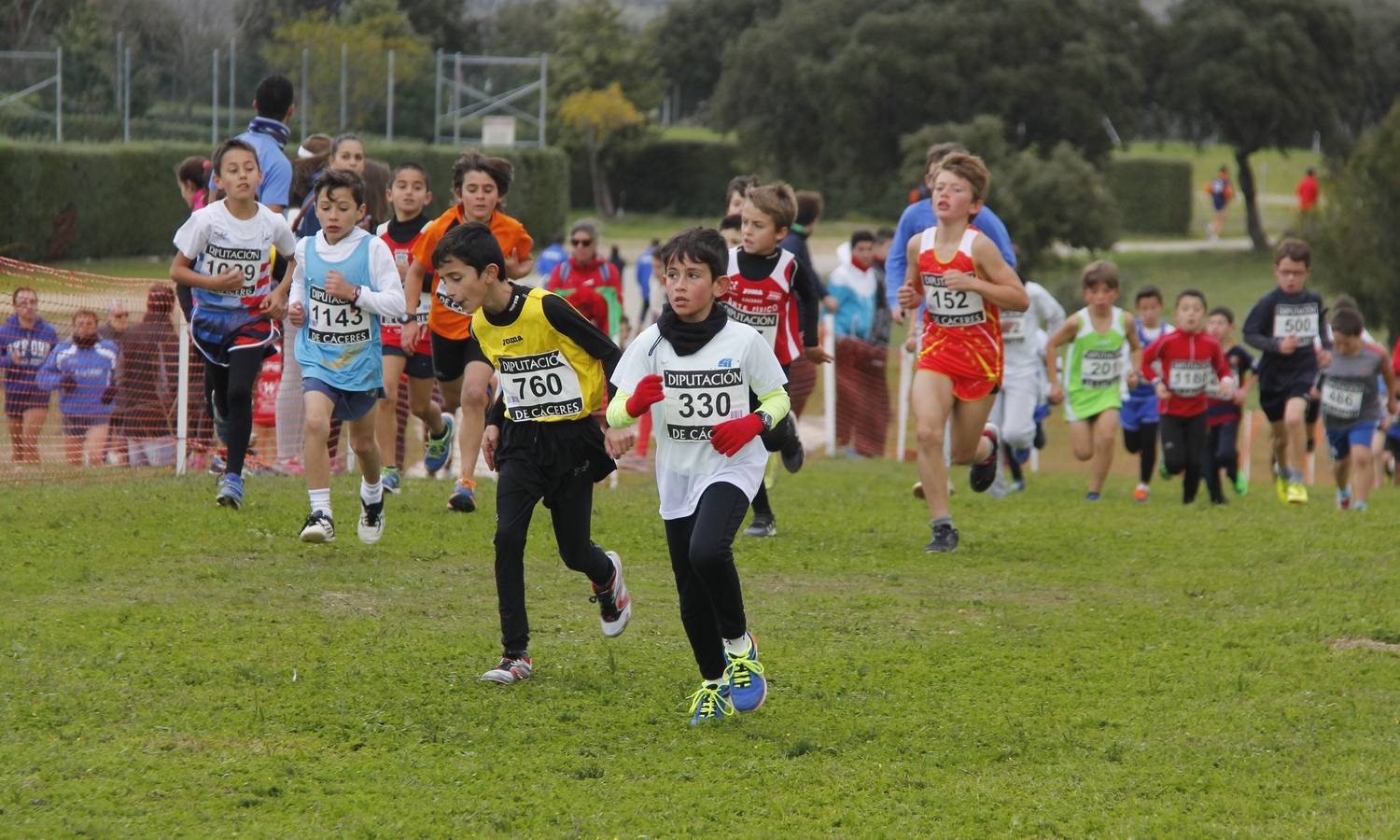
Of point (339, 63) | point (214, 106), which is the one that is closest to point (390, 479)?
point (214, 106)

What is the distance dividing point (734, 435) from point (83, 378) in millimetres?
8066

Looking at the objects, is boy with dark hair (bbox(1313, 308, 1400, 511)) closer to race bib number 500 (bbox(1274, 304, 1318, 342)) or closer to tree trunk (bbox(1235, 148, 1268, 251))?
race bib number 500 (bbox(1274, 304, 1318, 342))

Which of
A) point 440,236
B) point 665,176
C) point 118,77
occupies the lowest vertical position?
point 440,236

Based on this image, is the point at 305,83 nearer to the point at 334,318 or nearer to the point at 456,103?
the point at 456,103

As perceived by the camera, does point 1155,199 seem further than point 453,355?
Yes

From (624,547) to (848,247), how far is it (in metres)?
8.82

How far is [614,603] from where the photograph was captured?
6746 mm

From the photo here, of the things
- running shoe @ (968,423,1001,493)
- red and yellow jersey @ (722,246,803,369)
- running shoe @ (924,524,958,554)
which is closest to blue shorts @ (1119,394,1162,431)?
running shoe @ (968,423,1001,493)

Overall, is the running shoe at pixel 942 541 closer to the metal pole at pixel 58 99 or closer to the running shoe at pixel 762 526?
the running shoe at pixel 762 526

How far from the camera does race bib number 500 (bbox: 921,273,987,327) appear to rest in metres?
9.32

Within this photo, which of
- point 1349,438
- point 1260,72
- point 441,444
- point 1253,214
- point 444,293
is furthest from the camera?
point 1260,72

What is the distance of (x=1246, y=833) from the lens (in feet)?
16.4

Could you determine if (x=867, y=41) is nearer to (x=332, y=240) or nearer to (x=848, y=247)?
(x=848, y=247)

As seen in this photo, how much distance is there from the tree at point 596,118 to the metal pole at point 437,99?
2583cm
